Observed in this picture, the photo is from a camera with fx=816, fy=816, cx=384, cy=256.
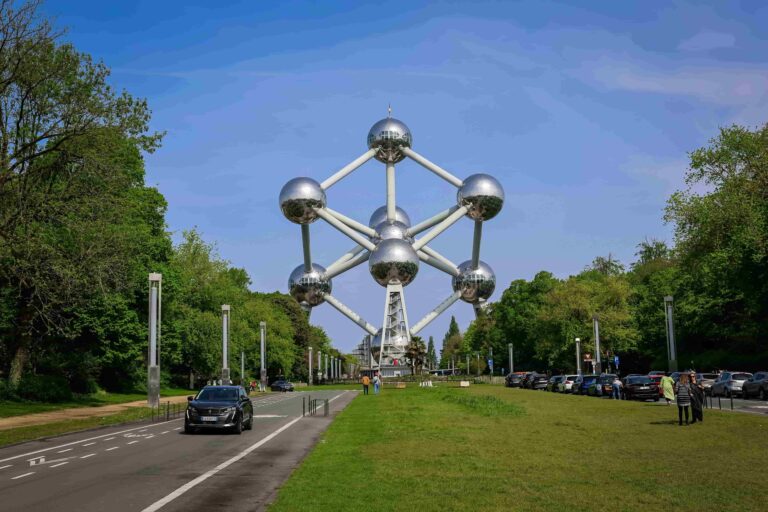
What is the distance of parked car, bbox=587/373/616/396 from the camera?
47969 mm

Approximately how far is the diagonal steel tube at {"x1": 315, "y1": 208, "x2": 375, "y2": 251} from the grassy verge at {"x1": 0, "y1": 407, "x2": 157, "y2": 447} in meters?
48.9

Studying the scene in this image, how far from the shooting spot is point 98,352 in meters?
49.4

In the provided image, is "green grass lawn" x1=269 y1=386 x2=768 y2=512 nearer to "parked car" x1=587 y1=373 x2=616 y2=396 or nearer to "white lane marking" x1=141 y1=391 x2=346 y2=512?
"white lane marking" x1=141 y1=391 x2=346 y2=512

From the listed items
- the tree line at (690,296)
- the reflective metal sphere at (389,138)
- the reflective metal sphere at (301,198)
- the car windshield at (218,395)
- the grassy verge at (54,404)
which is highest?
the reflective metal sphere at (389,138)

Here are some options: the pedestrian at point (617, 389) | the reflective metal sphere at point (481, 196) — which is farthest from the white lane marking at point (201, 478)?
the reflective metal sphere at point (481, 196)

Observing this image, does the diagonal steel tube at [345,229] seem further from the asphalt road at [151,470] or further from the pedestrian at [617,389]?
the asphalt road at [151,470]

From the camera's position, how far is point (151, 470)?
1580 centimetres

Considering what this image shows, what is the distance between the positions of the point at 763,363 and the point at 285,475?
5687 cm

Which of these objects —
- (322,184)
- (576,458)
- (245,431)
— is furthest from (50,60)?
(322,184)

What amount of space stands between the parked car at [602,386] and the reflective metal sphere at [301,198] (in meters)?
39.2

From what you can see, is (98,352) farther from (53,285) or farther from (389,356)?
(389,356)

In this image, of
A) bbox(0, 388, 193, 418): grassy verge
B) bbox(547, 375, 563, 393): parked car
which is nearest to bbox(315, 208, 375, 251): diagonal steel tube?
bbox(547, 375, 563, 393): parked car

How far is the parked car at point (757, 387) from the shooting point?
41438 millimetres

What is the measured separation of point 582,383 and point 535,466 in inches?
1583
